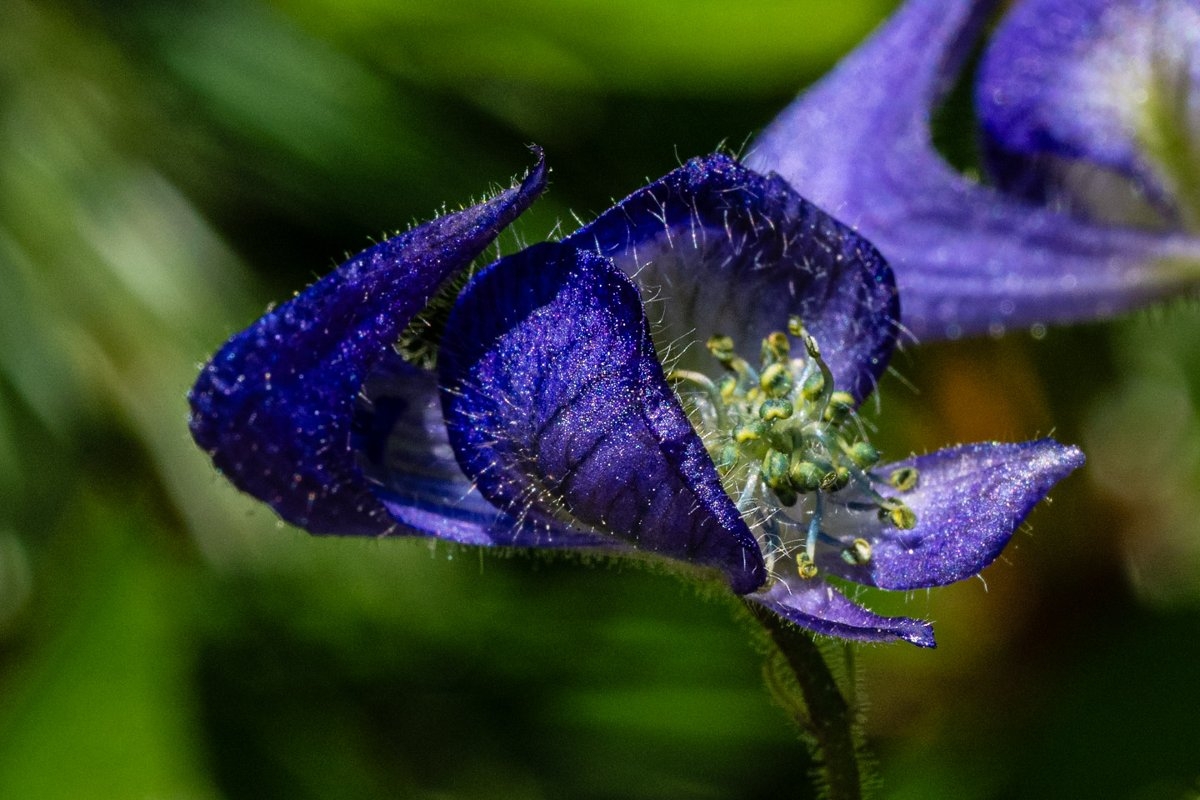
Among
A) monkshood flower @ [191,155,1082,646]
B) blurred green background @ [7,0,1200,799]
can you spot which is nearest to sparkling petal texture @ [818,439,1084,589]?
monkshood flower @ [191,155,1082,646]

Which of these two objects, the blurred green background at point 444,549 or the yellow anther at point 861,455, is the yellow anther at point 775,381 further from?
the blurred green background at point 444,549

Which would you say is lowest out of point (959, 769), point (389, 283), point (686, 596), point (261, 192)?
point (959, 769)

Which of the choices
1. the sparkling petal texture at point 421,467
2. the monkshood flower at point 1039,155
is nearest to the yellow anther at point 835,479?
the sparkling petal texture at point 421,467

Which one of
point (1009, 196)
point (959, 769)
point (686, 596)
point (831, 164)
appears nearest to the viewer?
point (831, 164)

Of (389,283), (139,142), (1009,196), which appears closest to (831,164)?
(1009,196)

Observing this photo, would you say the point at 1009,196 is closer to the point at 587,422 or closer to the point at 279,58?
the point at 587,422

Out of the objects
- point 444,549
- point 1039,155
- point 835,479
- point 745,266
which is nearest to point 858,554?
point 835,479

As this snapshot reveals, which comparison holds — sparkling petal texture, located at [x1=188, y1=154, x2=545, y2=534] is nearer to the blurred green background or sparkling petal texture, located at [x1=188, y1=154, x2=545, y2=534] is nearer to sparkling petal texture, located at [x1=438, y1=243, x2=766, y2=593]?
sparkling petal texture, located at [x1=438, y1=243, x2=766, y2=593]
